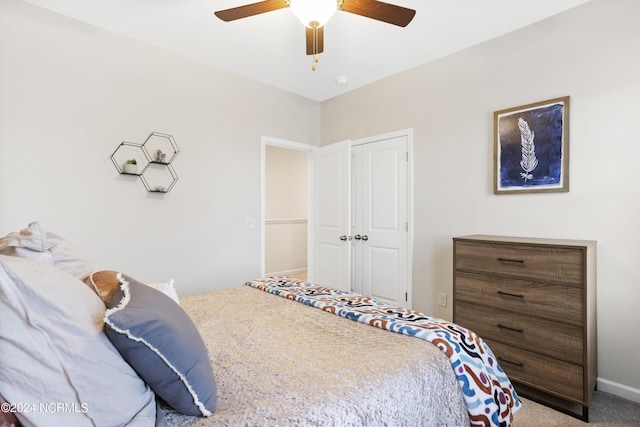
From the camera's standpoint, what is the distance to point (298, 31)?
2.61 meters

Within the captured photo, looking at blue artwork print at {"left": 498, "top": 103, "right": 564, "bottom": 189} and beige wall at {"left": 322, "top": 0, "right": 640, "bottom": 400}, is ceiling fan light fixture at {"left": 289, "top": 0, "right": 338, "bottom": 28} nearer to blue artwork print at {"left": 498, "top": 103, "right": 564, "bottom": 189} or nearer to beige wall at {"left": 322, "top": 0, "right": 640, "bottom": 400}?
beige wall at {"left": 322, "top": 0, "right": 640, "bottom": 400}

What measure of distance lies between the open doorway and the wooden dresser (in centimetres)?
386

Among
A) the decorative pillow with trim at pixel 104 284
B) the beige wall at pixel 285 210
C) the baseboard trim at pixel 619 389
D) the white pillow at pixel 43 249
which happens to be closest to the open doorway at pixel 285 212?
the beige wall at pixel 285 210

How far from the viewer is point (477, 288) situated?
7.48ft

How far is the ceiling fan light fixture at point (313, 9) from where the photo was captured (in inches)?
64.2

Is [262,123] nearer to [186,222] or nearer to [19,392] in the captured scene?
[186,222]

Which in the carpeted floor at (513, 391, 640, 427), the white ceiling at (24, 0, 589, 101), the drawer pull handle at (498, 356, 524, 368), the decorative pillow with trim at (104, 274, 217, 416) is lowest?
the carpeted floor at (513, 391, 640, 427)

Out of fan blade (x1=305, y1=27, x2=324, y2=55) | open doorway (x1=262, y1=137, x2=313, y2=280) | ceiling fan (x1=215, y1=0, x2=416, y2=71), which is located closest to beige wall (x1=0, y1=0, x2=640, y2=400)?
ceiling fan (x1=215, y1=0, x2=416, y2=71)

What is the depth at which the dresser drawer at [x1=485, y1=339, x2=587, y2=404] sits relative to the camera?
187 cm

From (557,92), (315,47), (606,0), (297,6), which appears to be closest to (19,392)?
(297,6)

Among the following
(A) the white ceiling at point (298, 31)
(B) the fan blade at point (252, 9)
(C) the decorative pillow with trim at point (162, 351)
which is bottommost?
(C) the decorative pillow with trim at point (162, 351)

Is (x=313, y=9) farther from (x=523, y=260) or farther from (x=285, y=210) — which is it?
(x=285, y=210)

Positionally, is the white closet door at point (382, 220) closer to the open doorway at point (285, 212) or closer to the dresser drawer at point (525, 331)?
the dresser drawer at point (525, 331)

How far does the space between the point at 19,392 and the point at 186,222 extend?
96.9 inches
